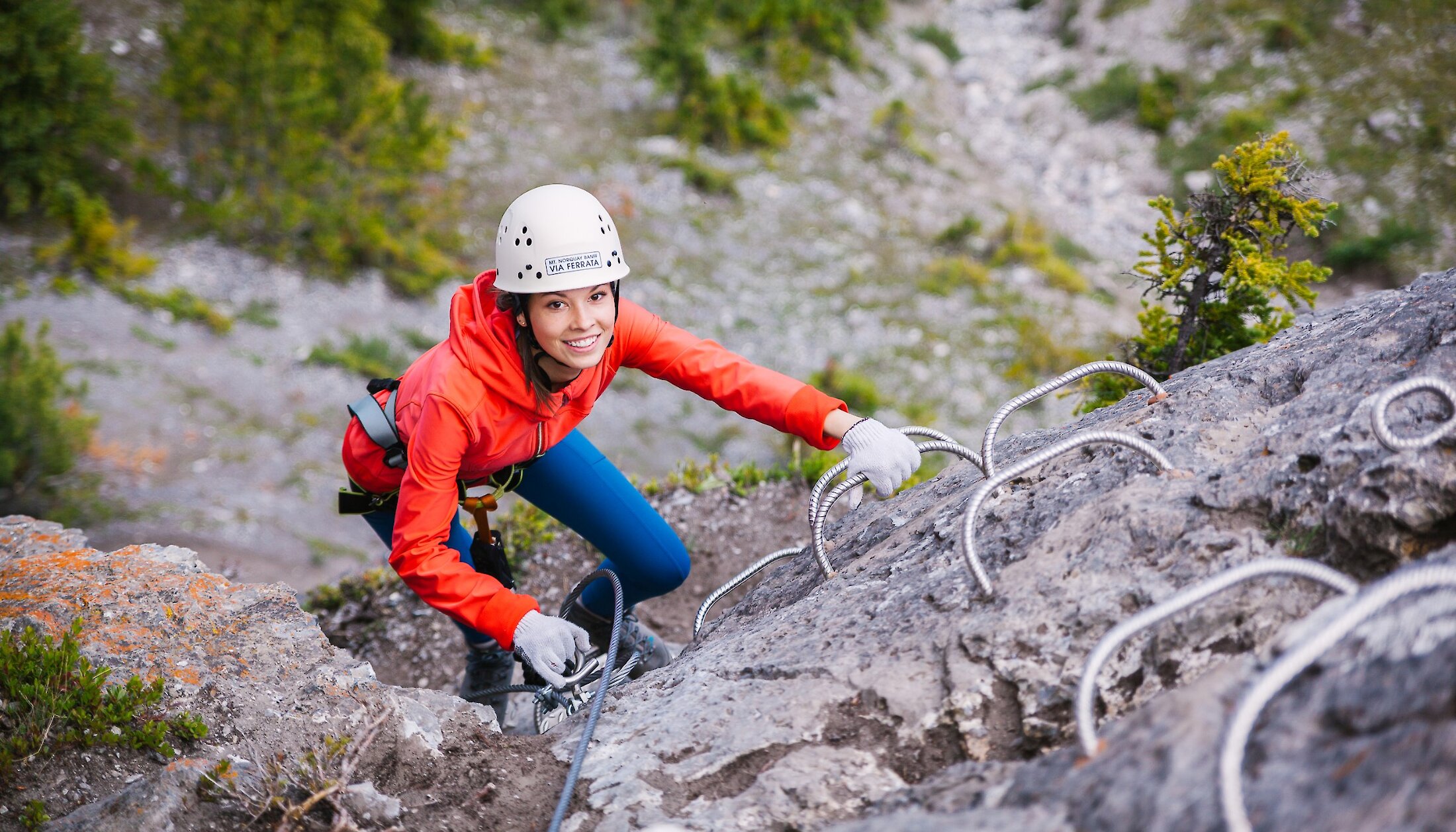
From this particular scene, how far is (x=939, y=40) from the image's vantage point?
1606 cm

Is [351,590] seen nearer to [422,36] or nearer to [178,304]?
[178,304]

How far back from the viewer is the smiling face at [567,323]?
296 centimetres

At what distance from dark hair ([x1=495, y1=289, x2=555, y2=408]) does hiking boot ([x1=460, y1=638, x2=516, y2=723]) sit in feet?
5.38

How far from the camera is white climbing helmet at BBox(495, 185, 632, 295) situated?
2930mm

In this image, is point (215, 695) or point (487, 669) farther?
point (487, 669)

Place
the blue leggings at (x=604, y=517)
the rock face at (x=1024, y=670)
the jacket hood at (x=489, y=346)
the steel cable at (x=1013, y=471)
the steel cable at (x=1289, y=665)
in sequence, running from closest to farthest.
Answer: the steel cable at (x=1289, y=665)
the rock face at (x=1024, y=670)
the steel cable at (x=1013, y=471)
the jacket hood at (x=489, y=346)
the blue leggings at (x=604, y=517)

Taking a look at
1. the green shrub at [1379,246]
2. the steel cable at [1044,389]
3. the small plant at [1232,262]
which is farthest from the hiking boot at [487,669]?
the green shrub at [1379,246]

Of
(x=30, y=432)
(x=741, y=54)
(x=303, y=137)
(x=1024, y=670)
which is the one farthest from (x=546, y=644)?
(x=741, y=54)

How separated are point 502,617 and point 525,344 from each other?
0.99 meters

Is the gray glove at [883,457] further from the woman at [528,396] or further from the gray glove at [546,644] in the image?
the gray glove at [546,644]

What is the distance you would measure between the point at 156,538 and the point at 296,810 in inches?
206

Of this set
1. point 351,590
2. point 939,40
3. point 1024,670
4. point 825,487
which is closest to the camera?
point 1024,670

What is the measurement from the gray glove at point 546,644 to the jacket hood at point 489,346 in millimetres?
817

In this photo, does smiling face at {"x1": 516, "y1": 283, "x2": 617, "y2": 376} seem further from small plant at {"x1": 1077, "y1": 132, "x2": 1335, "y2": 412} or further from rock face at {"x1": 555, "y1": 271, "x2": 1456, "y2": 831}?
small plant at {"x1": 1077, "y1": 132, "x2": 1335, "y2": 412}
